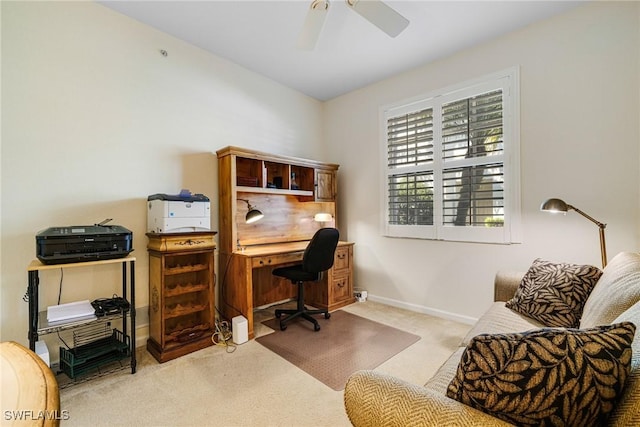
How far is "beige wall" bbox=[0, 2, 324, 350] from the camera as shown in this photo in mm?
2045

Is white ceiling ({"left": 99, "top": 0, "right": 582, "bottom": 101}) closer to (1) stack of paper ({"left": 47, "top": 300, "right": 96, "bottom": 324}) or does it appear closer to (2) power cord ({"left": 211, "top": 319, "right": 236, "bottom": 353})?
(1) stack of paper ({"left": 47, "top": 300, "right": 96, "bottom": 324})

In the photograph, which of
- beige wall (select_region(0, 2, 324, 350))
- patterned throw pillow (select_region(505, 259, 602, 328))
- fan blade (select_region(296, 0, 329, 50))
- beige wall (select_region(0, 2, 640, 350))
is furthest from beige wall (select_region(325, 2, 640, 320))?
beige wall (select_region(0, 2, 324, 350))

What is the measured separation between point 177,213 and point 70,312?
963 mm

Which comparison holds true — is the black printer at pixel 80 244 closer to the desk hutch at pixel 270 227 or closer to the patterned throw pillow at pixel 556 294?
the desk hutch at pixel 270 227

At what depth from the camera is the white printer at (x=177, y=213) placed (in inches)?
93.4

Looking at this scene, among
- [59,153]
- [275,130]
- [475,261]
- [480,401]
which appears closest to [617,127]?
[475,261]

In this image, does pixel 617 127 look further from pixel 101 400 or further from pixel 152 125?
pixel 101 400

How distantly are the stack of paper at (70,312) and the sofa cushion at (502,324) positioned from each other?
2471mm

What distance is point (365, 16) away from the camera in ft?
6.75

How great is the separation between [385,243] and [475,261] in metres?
1.05

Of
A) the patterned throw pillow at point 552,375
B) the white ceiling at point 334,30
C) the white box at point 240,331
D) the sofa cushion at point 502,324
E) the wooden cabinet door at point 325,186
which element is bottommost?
the white box at point 240,331

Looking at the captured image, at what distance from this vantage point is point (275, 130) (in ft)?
12.2

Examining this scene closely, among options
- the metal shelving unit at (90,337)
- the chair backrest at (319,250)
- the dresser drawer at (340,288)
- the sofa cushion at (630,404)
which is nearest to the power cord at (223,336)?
the metal shelving unit at (90,337)

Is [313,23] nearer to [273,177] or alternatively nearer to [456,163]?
[273,177]
